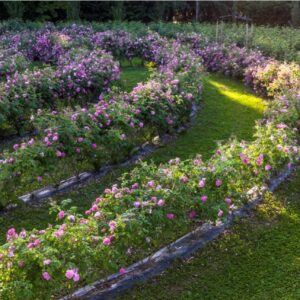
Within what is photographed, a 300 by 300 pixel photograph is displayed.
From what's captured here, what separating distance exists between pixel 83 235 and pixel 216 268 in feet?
4.44

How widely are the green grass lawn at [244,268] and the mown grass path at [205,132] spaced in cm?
145

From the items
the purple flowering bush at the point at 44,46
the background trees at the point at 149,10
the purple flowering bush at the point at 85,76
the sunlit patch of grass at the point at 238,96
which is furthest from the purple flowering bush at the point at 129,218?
the background trees at the point at 149,10

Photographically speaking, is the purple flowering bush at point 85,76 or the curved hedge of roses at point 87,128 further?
the purple flowering bush at point 85,76

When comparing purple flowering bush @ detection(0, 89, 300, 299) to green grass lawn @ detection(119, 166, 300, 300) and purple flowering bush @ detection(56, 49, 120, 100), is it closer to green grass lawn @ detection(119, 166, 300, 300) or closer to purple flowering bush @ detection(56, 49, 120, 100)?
green grass lawn @ detection(119, 166, 300, 300)

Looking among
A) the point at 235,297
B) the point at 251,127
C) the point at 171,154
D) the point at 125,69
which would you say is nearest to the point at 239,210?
the point at 235,297

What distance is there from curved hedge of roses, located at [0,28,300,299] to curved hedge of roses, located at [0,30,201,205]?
3.65ft

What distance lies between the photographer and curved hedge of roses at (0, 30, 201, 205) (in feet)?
16.9

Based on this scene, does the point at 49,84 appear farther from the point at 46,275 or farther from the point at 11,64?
the point at 46,275

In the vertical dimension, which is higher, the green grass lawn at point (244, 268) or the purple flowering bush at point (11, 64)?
the purple flowering bush at point (11, 64)

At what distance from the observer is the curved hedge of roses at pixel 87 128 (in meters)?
5.16

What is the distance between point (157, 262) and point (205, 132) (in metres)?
3.86

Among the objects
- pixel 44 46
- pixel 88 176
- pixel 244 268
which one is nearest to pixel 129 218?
pixel 244 268

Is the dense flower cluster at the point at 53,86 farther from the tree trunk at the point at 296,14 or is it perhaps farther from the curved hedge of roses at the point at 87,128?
the tree trunk at the point at 296,14

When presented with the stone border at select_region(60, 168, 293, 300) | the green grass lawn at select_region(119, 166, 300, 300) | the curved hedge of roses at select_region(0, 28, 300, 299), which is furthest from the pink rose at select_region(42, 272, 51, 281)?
the green grass lawn at select_region(119, 166, 300, 300)
